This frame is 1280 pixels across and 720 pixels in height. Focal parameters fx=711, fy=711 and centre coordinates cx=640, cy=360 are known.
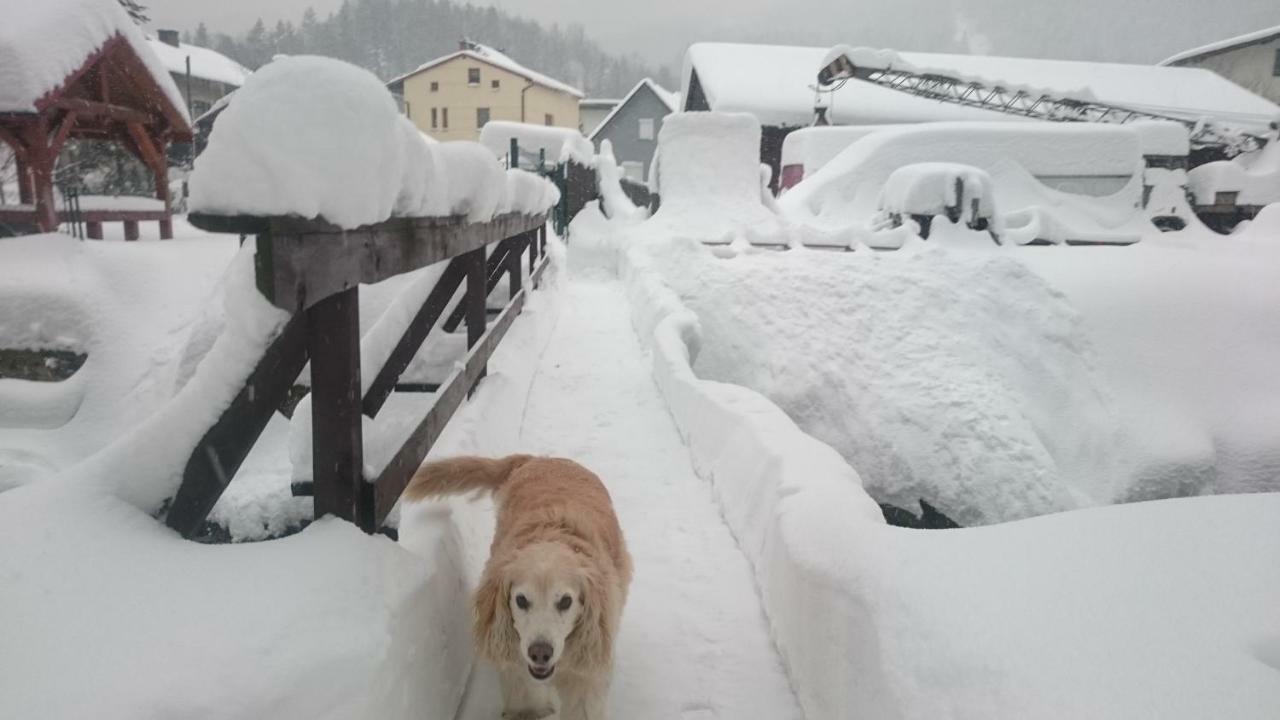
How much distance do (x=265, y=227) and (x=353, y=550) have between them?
2.97 ft

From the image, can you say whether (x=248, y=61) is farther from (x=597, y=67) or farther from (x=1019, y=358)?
(x=1019, y=358)

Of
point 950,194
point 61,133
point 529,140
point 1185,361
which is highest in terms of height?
point 529,140

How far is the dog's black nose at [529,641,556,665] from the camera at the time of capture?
2.05 m

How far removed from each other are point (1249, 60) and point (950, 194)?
34542 millimetres

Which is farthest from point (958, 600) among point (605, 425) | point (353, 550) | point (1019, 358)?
point (1019, 358)

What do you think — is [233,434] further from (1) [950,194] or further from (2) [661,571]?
(1) [950,194]

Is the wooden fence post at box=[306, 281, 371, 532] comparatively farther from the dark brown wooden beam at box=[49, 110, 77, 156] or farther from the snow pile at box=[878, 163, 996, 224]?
the dark brown wooden beam at box=[49, 110, 77, 156]

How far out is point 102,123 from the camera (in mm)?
15547

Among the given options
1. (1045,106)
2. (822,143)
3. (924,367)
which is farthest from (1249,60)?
(924,367)

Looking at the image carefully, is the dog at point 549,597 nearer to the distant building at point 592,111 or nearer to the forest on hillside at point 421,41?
the distant building at point 592,111

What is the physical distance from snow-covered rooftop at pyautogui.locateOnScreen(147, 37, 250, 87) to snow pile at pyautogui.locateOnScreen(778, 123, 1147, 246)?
3110 cm

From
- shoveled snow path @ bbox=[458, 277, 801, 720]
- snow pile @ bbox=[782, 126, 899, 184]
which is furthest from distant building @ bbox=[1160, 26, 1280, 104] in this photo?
shoveled snow path @ bbox=[458, 277, 801, 720]

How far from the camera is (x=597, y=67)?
93625mm

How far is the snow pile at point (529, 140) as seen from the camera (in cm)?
1928
